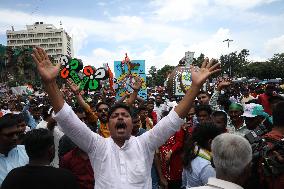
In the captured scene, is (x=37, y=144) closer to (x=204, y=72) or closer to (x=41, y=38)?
(x=204, y=72)

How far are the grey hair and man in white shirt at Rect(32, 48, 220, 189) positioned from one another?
→ 0.79 meters

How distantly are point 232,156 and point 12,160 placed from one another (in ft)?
8.74

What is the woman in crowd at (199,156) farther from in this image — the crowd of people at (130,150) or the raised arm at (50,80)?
the raised arm at (50,80)

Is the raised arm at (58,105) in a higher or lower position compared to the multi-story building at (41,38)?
lower

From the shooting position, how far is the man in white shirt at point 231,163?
2062 mm

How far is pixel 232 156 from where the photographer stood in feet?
6.84

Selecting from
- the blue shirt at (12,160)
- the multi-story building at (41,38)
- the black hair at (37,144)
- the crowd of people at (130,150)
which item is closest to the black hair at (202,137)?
the crowd of people at (130,150)

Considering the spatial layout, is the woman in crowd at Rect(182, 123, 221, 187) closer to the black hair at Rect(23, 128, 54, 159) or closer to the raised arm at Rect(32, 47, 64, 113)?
the black hair at Rect(23, 128, 54, 159)

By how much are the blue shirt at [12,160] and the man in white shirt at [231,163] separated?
8.00ft

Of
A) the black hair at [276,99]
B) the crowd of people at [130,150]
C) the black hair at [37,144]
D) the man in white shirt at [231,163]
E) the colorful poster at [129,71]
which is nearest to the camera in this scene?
the man in white shirt at [231,163]

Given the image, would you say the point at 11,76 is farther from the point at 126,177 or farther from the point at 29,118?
the point at 126,177

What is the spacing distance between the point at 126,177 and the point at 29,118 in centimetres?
683

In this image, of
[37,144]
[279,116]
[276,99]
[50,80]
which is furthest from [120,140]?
[276,99]

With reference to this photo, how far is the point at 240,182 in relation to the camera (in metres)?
2.10
